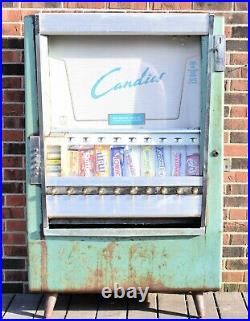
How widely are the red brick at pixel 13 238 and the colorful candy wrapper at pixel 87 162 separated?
807 mm

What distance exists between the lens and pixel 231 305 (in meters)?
3.13

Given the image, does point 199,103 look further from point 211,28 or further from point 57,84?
point 57,84

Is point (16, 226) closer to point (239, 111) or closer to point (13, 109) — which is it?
point (13, 109)

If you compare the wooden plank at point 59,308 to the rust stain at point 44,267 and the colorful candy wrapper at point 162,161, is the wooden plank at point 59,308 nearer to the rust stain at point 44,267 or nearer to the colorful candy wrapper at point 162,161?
the rust stain at point 44,267

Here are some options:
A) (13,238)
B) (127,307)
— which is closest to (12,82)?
(13,238)

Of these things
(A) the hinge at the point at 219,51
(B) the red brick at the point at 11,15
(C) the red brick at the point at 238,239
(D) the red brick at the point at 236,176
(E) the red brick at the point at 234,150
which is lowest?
(C) the red brick at the point at 238,239

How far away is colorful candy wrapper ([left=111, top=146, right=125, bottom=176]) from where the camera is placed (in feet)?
9.09

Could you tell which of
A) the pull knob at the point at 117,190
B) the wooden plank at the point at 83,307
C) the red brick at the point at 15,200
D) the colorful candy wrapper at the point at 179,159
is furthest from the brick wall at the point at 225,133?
the pull knob at the point at 117,190

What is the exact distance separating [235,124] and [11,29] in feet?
5.31

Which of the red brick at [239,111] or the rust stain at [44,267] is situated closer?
the rust stain at [44,267]

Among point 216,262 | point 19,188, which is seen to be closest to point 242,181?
point 216,262

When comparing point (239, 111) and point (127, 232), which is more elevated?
point (239, 111)

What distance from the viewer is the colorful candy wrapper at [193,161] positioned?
2.75 meters

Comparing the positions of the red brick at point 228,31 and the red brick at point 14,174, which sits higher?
the red brick at point 228,31
